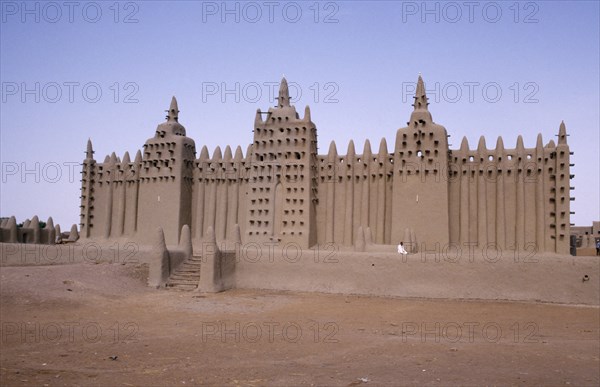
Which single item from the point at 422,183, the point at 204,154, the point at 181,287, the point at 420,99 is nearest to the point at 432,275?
the point at 422,183

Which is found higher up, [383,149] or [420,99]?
[420,99]

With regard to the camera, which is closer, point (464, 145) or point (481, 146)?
point (481, 146)

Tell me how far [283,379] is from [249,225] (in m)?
19.7

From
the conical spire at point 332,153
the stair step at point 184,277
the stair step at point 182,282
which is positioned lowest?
the stair step at point 182,282

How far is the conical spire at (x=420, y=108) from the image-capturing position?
85.0ft

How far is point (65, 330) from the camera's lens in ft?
41.9

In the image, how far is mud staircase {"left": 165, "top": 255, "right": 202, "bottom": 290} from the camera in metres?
20.2

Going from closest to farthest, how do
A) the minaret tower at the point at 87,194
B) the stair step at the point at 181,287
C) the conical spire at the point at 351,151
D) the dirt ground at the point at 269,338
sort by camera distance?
the dirt ground at the point at 269,338 < the stair step at the point at 181,287 < the conical spire at the point at 351,151 < the minaret tower at the point at 87,194

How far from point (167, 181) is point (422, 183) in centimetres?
1402

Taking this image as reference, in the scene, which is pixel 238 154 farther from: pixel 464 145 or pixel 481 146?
pixel 481 146

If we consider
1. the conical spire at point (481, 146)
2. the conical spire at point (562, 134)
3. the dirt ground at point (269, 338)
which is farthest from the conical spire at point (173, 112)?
the conical spire at point (562, 134)

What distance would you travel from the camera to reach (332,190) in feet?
91.7

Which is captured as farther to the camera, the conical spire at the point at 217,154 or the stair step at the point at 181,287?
the conical spire at the point at 217,154

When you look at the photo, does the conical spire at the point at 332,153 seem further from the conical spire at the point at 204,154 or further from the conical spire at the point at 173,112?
the conical spire at the point at 173,112
